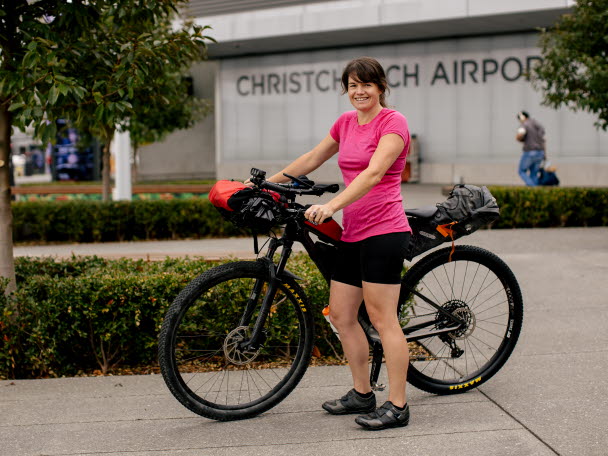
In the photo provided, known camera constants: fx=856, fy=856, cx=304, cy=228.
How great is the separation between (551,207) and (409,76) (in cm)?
1395

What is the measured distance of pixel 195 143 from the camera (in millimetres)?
35750

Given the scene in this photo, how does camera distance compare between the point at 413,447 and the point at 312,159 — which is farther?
the point at 312,159

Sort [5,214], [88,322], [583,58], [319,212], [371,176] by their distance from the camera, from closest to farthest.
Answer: [319,212] → [371,176] → [88,322] → [5,214] → [583,58]

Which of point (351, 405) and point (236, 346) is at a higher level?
point (236, 346)

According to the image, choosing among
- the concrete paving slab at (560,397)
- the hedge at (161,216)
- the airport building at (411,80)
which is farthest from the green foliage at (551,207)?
the airport building at (411,80)

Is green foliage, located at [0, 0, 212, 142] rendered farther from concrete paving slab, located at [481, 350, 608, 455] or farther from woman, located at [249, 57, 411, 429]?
concrete paving slab, located at [481, 350, 608, 455]

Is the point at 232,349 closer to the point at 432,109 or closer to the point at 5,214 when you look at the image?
the point at 5,214

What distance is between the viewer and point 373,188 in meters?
4.04

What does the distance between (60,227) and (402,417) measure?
29.8 ft

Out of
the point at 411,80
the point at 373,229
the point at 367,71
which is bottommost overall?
the point at 373,229

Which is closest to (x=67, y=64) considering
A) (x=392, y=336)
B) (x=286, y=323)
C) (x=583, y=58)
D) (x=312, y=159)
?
(x=312, y=159)

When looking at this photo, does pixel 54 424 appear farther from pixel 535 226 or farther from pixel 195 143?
pixel 195 143

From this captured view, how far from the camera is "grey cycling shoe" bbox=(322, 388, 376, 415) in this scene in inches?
169

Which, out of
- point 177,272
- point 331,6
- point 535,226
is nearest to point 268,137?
point 331,6
